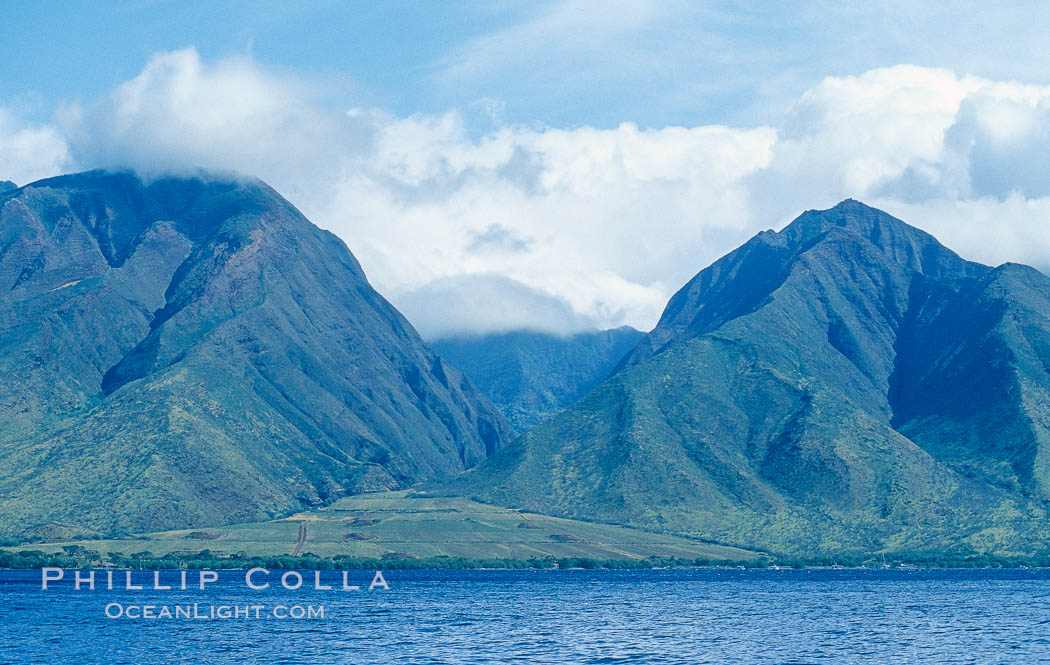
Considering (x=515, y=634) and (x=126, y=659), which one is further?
(x=515, y=634)

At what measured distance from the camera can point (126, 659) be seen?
540 feet

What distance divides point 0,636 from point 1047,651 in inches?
5927

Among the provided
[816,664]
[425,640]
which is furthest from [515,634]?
[816,664]

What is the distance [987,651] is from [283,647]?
320ft

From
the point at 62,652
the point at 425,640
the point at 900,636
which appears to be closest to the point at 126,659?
the point at 62,652

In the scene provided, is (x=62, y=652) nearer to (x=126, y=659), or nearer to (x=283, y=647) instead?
(x=126, y=659)

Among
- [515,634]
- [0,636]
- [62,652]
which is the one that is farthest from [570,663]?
[0,636]

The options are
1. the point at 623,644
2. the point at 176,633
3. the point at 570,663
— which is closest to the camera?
the point at 570,663

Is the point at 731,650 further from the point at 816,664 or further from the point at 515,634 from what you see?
the point at 515,634

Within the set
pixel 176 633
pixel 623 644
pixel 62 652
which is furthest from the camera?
pixel 176 633

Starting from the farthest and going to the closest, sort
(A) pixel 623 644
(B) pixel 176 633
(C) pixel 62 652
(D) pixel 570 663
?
(B) pixel 176 633, (A) pixel 623 644, (C) pixel 62 652, (D) pixel 570 663

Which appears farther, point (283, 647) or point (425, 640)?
point (425, 640)

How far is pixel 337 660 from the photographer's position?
16200 centimetres

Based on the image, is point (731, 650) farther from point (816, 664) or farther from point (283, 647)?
point (283, 647)
